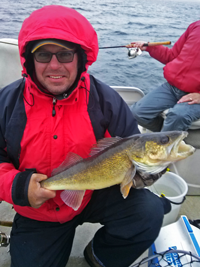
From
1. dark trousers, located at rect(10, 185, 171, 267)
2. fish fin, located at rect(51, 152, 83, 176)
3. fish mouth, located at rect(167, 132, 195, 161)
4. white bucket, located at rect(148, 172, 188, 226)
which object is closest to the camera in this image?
fish mouth, located at rect(167, 132, 195, 161)

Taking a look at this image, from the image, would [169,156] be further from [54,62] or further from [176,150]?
[54,62]

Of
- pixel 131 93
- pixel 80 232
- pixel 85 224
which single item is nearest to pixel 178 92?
pixel 131 93

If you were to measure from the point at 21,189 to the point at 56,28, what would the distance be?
57.1 inches

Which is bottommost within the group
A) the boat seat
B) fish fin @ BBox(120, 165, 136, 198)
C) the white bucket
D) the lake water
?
the lake water

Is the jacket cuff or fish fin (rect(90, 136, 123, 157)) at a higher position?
fish fin (rect(90, 136, 123, 157))

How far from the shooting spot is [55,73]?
7.22 feet

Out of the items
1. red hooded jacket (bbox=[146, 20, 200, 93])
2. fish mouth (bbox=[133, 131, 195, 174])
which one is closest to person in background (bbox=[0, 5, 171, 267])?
fish mouth (bbox=[133, 131, 195, 174])

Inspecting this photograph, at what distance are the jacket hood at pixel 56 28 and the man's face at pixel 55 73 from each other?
158mm

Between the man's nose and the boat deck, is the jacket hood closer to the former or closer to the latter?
the man's nose

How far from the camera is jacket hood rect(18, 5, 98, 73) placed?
6.53 feet

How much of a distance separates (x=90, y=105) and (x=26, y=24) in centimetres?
92

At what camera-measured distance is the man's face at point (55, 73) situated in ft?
7.06

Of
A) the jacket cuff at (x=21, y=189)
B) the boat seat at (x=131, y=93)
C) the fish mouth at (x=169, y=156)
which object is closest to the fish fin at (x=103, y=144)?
the fish mouth at (x=169, y=156)

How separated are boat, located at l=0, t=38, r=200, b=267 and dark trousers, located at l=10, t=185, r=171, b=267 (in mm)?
362
